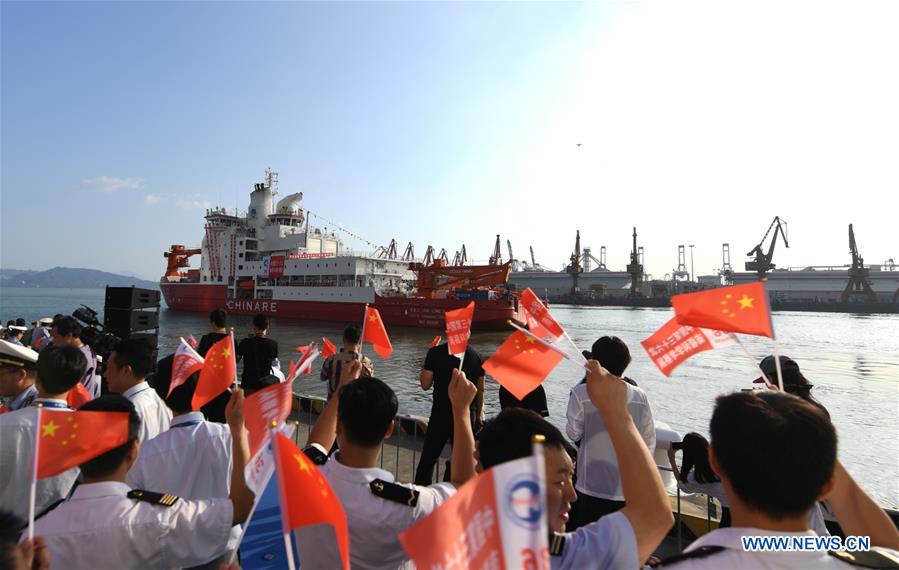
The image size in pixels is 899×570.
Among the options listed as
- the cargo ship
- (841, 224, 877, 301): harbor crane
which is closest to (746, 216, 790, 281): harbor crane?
(841, 224, 877, 301): harbor crane

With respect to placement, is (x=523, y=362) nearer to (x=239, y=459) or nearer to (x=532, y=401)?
(x=532, y=401)

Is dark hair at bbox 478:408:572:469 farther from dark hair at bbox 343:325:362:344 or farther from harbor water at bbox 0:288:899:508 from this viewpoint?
harbor water at bbox 0:288:899:508

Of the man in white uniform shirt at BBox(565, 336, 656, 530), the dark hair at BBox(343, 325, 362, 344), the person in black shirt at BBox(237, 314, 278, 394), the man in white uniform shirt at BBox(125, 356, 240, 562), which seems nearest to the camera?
the man in white uniform shirt at BBox(125, 356, 240, 562)

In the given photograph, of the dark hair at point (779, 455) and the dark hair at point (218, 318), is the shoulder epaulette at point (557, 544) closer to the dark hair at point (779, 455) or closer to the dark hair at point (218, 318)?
the dark hair at point (779, 455)

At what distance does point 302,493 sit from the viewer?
3.48 ft

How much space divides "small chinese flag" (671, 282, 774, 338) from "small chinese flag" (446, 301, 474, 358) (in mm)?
1281

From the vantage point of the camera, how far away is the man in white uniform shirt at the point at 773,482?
0.90 metres

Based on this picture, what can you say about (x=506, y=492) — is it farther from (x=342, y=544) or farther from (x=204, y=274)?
(x=204, y=274)

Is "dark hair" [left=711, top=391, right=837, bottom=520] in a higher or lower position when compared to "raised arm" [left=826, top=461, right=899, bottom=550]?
higher

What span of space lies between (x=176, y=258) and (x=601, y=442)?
4413 centimetres

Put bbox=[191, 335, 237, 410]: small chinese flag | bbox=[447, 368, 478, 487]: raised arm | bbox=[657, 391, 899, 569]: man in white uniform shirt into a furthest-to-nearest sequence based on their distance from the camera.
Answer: bbox=[191, 335, 237, 410]: small chinese flag < bbox=[447, 368, 478, 487]: raised arm < bbox=[657, 391, 899, 569]: man in white uniform shirt

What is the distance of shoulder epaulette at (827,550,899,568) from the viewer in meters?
0.92

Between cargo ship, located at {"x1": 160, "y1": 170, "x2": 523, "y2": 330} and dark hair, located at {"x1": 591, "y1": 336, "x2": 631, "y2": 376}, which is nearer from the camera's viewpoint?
dark hair, located at {"x1": 591, "y1": 336, "x2": 631, "y2": 376}

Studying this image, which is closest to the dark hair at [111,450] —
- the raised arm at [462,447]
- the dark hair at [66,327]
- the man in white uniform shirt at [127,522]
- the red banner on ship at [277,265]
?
the man in white uniform shirt at [127,522]
